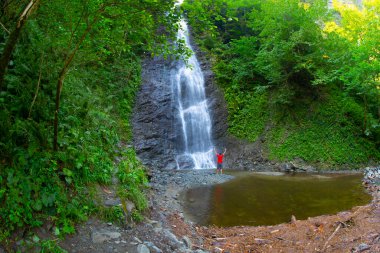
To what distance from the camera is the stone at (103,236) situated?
4683mm

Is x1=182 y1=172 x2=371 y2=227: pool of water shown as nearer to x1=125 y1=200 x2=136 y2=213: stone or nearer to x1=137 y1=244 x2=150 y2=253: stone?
x1=125 y1=200 x2=136 y2=213: stone

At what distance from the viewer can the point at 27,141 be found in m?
4.85

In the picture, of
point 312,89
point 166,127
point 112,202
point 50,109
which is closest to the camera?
point 50,109

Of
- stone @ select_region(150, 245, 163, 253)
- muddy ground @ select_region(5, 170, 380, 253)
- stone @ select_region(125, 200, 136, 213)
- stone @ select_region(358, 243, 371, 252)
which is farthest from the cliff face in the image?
stone @ select_region(358, 243, 371, 252)

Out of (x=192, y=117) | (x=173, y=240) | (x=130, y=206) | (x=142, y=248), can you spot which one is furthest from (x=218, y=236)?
(x=192, y=117)

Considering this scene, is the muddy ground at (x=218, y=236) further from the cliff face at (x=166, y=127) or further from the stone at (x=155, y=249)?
the cliff face at (x=166, y=127)

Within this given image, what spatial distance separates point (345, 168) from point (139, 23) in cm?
1662

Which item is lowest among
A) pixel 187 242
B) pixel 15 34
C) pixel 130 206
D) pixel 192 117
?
pixel 187 242

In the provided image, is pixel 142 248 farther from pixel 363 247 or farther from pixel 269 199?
pixel 269 199

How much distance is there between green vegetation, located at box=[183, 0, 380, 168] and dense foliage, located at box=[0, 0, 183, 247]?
13.8 meters

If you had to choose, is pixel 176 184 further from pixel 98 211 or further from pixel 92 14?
pixel 92 14

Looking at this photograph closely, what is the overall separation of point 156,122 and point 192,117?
257 centimetres

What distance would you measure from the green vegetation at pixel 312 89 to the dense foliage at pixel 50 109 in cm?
1378

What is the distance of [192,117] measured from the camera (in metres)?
20.9
